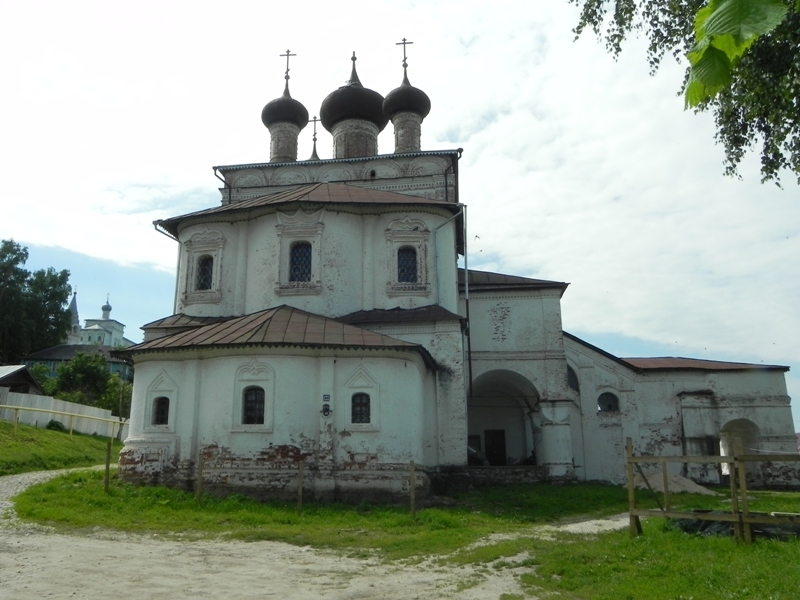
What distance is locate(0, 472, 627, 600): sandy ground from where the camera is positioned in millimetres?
6953

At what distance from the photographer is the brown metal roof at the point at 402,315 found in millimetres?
17516

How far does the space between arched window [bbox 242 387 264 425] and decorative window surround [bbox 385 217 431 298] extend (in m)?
4.92

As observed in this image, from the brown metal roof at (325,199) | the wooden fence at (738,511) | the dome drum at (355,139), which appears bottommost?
the wooden fence at (738,511)

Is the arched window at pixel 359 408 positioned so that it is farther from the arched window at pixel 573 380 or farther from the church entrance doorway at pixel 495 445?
the arched window at pixel 573 380

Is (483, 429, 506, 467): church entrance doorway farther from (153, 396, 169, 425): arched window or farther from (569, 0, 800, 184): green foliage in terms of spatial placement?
(569, 0, 800, 184): green foliage

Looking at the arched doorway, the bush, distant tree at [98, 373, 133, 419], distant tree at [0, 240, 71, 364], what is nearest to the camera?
the arched doorway

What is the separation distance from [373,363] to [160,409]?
491 cm

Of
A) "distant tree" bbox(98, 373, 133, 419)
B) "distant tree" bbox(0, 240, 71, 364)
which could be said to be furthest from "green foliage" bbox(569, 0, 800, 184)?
"distant tree" bbox(0, 240, 71, 364)

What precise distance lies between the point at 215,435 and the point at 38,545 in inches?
224

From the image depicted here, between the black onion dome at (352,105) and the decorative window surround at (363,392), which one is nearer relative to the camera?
the decorative window surround at (363,392)

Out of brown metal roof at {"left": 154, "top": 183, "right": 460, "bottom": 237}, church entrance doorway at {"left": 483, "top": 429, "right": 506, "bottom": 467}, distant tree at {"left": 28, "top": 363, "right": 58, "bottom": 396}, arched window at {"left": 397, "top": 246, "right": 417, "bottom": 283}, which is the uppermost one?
brown metal roof at {"left": 154, "top": 183, "right": 460, "bottom": 237}

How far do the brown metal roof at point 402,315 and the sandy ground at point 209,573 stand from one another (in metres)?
8.24

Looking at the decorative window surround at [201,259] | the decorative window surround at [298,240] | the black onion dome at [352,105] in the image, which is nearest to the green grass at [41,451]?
the decorative window surround at [201,259]

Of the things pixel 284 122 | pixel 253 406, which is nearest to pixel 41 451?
pixel 253 406
